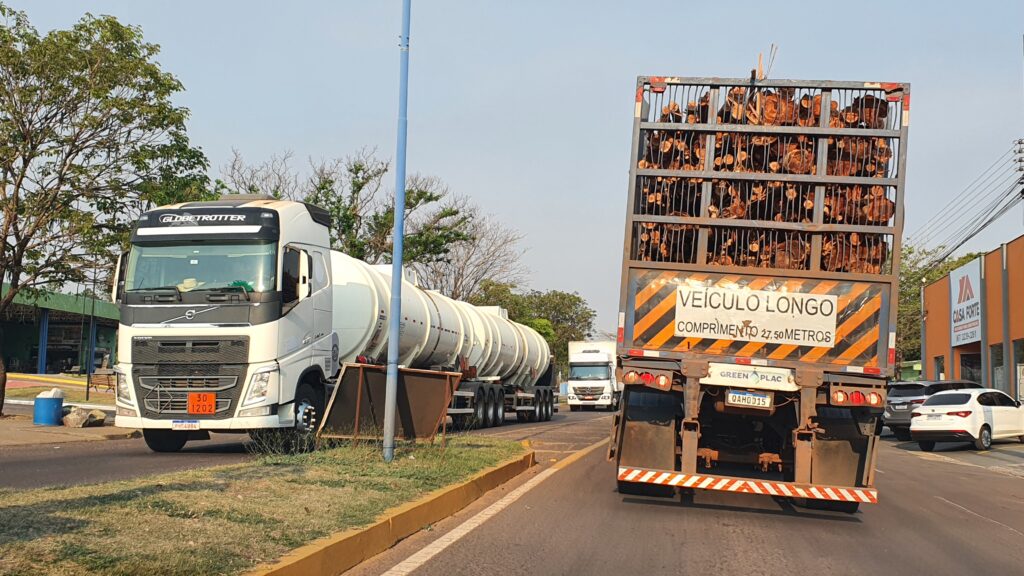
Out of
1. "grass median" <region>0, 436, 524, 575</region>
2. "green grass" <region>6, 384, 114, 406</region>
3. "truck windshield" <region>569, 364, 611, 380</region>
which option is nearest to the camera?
"grass median" <region>0, 436, 524, 575</region>

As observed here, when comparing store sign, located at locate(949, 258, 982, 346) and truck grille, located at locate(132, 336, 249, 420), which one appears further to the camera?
store sign, located at locate(949, 258, 982, 346)

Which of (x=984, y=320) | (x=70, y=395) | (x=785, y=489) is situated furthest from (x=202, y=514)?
(x=984, y=320)

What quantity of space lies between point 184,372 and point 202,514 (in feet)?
24.1

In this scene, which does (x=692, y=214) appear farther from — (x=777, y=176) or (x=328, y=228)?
(x=328, y=228)

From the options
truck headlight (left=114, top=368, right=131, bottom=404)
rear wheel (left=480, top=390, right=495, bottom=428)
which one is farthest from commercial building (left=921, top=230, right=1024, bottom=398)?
truck headlight (left=114, top=368, right=131, bottom=404)

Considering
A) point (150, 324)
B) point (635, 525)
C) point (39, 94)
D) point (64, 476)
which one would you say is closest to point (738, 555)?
point (635, 525)

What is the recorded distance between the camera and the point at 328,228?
16.0 metres

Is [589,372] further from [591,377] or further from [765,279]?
[765,279]

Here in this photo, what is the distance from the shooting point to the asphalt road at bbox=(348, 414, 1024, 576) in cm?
691

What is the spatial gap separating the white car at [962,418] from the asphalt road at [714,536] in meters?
9.76

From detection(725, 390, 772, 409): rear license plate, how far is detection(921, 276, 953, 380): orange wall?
118ft

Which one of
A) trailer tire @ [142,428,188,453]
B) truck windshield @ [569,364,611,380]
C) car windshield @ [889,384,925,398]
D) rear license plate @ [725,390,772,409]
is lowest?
trailer tire @ [142,428,188,453]

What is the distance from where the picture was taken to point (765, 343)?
930 cm

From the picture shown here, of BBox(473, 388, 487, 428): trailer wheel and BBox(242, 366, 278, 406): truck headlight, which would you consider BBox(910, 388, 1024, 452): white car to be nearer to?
BBox(473, 388, 487, 428): trailer wheel
